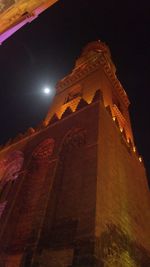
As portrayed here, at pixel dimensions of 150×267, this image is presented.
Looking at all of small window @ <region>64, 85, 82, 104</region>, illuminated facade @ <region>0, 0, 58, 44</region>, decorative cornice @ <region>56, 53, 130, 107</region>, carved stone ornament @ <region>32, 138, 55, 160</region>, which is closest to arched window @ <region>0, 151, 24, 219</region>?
carved stone ornament @ <region>32, 138, 55, 160</region>

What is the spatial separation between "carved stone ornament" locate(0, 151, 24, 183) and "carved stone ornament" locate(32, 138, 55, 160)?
43.4 inches

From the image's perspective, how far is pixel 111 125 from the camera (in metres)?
14.4

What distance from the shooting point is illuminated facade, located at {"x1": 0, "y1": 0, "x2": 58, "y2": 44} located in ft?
20.5

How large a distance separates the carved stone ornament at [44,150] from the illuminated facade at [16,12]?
850 centimetres

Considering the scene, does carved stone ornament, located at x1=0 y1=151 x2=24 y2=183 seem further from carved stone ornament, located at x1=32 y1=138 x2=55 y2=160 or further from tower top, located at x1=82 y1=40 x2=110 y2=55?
tower top, located at x1=82 y1=40 x2=110 y2=55

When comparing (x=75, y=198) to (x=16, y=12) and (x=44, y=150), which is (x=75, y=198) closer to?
(x=44, y=150)

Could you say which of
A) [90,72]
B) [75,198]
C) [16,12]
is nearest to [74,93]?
[90,72]

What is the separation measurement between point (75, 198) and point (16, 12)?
688 centimetres

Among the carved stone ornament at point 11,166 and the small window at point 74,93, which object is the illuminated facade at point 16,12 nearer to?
the carved stone ornament at point 11,166

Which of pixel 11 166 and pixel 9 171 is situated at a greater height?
pixel 11 166

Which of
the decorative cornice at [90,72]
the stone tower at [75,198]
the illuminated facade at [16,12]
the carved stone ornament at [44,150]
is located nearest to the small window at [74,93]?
the decorative cornice at [90,72]

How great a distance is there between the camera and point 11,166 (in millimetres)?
15875

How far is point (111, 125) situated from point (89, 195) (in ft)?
19.7

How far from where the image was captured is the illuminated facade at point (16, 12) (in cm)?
623
